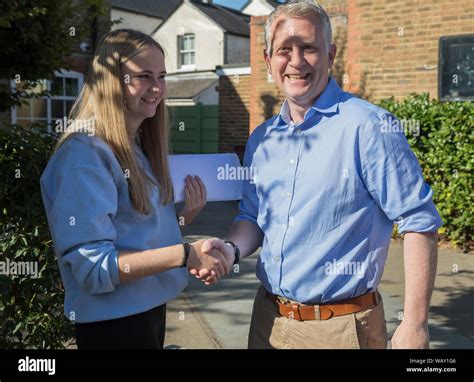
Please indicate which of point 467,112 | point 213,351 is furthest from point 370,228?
point 467,112

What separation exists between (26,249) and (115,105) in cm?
180

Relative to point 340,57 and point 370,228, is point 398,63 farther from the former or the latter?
point 370,228

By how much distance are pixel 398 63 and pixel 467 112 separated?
283cm

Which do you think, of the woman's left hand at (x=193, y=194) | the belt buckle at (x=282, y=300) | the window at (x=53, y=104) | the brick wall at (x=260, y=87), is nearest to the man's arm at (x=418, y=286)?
the belt buckle at (x=282, y=300)

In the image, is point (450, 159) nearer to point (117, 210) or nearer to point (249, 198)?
point (249, 198)

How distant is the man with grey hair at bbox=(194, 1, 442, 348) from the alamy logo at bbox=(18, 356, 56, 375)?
63cm

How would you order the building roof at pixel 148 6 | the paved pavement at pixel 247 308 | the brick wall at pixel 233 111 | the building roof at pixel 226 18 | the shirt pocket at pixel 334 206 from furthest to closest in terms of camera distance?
the building roof at pixel 148 6
the building roof at pixel 226 18
the brick wall at pixel 233 111
the paved pavement at pixel 247 308
the shirt pocket at pixel 334 206

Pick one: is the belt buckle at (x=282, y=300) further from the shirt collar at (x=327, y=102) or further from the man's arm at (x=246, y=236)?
the shirt collar at (x=327, y=102)

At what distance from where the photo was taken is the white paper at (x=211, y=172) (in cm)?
238

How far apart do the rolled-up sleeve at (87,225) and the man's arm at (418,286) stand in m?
0.98

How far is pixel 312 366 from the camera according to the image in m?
1.52

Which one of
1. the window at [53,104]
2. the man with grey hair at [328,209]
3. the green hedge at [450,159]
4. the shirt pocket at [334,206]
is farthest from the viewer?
the window at [53,104]

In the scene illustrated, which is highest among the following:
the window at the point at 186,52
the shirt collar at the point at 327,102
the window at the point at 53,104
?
the window at the point at 186,52
